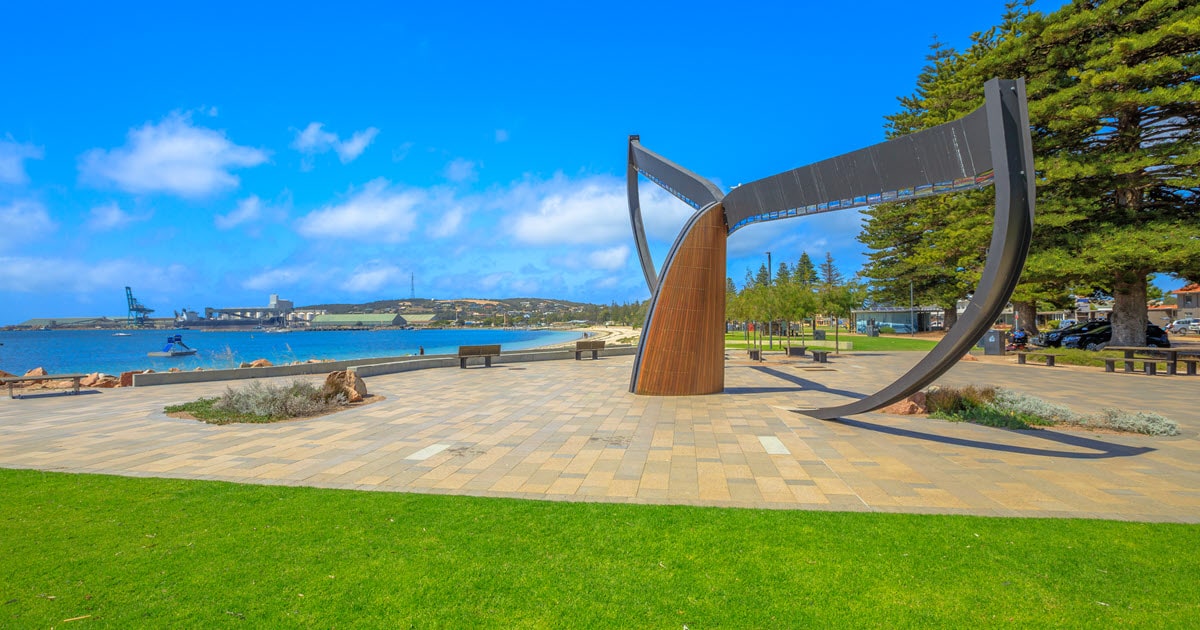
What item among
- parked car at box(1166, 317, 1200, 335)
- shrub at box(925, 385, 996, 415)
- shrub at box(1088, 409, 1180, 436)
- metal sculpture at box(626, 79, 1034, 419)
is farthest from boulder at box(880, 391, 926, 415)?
parked car at box(1166, 317, 1200, 335)

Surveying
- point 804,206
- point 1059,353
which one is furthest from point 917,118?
point 804,206

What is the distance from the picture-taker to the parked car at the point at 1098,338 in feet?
80.0

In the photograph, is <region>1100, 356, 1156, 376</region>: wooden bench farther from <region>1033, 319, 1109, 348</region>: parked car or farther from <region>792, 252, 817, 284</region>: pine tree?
<region>792, 252, 817, 284</region>: pine tree

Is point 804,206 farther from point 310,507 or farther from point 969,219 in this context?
point 969,219

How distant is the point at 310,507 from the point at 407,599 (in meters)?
2.23

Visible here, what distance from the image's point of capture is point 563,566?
3975mm

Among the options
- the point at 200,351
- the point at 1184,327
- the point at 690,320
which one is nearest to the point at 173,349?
the point at 200,351

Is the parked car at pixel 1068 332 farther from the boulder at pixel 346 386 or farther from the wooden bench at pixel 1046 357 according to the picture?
the boulder at pixel 346 386

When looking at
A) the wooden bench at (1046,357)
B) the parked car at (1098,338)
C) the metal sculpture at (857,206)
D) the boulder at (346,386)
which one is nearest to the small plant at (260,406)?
the boulder at (346,386)

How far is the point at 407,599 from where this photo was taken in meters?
3.52

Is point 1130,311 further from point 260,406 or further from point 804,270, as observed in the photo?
point 804,270

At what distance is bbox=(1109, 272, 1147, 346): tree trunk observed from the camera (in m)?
21.5

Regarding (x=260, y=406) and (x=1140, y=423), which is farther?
(x=260, y=406)

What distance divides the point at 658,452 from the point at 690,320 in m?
5.27
